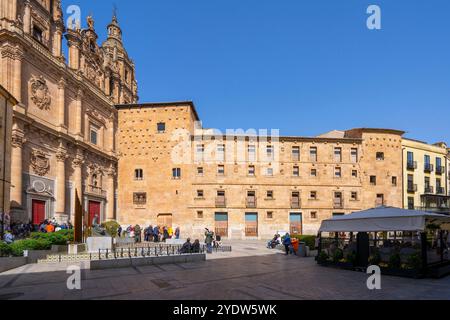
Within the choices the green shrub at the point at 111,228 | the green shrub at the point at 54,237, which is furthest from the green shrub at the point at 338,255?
the green shrub at the point at 111,228

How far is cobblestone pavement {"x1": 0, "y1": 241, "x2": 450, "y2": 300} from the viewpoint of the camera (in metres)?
9.91

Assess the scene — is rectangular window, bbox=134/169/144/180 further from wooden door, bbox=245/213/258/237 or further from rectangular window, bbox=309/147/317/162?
rectangular window, bbox=309/147/317/162

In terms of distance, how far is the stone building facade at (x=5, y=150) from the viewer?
22422mm

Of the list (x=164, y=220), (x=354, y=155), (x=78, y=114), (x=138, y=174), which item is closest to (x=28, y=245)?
(x=78, y=114)

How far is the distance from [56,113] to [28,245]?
17.5 m

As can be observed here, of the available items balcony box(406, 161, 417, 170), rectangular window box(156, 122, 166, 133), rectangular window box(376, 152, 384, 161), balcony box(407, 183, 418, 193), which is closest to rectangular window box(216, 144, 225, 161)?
rectangular window box(156, 122, 166, 133)

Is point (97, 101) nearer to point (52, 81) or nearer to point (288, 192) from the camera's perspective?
point (52, 81)

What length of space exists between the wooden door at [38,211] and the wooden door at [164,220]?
42.6 ft

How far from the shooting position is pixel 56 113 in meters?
31.1

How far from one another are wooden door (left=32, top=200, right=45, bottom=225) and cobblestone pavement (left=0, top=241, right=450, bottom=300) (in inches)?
515

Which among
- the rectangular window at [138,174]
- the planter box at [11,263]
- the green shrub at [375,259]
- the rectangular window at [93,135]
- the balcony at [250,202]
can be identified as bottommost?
the planter box at [11,263]

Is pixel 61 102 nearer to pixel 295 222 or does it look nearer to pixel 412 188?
pixel 295 222

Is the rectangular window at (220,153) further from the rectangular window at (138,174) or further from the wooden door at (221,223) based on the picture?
the rectangular window at (138,174)

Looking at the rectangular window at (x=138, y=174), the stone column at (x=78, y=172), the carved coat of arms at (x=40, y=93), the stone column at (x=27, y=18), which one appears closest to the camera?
the stone column at (x=27, y=18)
